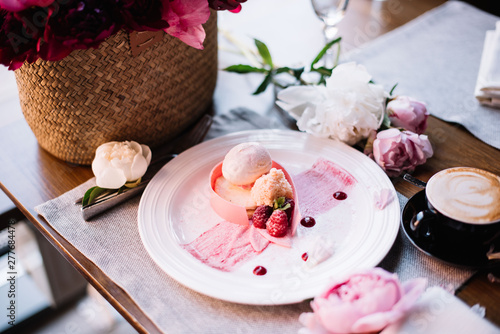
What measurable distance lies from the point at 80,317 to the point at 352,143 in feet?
2.30

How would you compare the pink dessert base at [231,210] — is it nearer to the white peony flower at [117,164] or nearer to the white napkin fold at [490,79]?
the white peony flower at [117,164]

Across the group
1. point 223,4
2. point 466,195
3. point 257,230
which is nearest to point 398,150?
point 466,195

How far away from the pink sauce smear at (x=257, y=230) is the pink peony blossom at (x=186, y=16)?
1.08ft

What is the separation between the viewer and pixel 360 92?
35.3 inches

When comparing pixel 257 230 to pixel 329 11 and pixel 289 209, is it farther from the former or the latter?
pixel 329 11

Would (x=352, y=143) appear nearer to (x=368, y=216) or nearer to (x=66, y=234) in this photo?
(x=368, y=216)

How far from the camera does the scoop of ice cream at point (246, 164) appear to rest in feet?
2.68

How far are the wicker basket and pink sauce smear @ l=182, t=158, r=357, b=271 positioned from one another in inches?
10.7

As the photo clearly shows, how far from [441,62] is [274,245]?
0.75 meters

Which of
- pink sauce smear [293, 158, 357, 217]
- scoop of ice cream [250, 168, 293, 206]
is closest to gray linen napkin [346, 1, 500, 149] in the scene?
pink sauce smear [293, 158, 357, 217]

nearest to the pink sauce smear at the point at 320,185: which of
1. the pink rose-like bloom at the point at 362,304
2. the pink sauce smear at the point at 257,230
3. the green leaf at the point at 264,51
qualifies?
the pink sauce smear at the point at 257,230

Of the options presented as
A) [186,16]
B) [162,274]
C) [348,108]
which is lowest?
[162,274]

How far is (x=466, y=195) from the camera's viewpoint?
67 centimetres

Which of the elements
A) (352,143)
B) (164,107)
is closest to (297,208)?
(352,143)
